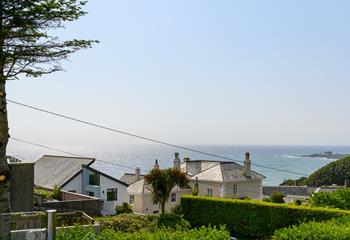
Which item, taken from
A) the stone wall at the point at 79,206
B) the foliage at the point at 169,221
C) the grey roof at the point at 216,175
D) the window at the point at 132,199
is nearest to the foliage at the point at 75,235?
the foliage at the point at 169,221

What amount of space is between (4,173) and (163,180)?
1912 centimetres

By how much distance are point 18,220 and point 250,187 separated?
42.4m

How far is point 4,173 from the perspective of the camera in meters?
10.4

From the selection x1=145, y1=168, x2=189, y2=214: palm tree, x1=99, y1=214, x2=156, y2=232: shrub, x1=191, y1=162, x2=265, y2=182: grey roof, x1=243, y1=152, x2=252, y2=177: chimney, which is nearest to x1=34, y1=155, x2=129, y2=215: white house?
x1=145, y1=168, x2=189, y2=214: palm tree

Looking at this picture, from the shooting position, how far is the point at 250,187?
52.8 metres

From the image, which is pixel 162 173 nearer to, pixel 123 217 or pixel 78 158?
pixel 123 217

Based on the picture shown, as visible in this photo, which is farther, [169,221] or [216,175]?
[216,175]

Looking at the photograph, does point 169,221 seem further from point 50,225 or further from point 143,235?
point 50,225

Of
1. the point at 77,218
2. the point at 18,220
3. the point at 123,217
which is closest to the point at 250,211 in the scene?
the point at 123,217

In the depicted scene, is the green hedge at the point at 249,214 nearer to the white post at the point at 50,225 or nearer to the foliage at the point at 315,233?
the foliage at the point at 315,233

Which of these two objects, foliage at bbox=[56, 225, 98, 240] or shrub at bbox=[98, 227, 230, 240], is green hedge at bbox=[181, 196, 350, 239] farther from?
foliage at bbox=[56, 225, 98, 240]

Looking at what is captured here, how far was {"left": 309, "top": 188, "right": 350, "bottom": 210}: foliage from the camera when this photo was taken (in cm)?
2309

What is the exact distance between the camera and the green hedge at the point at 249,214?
2305cm

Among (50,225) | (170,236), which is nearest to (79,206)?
(170,236)
